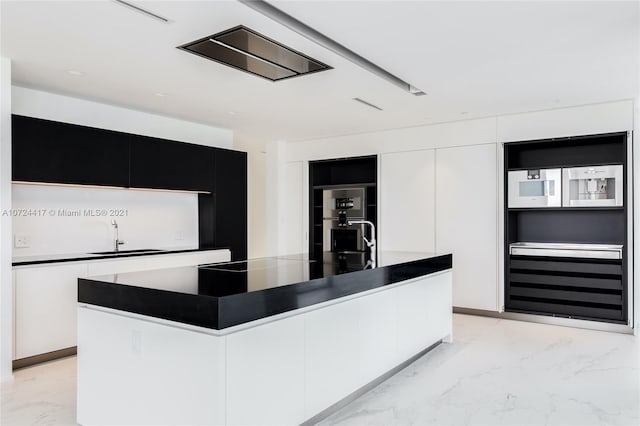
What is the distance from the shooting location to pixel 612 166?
4.73 m

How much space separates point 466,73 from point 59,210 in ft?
12.9

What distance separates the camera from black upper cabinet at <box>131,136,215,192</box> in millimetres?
4797

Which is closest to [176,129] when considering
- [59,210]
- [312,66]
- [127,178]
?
[127,178]

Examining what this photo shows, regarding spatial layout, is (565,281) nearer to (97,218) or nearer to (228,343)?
(228,343)

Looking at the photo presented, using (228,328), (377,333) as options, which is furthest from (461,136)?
(228,328)

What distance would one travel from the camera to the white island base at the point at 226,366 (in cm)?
205

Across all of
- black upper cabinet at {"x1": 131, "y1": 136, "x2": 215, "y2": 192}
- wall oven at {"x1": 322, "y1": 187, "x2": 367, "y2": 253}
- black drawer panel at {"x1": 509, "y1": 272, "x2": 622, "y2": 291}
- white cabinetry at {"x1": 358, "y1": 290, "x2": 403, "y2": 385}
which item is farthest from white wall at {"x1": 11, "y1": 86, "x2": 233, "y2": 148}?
black drawer panel at {"x1": 509, "y1": 272, "x2": 622, "y2": 291}

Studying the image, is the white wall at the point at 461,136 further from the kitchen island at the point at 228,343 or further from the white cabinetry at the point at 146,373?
the white cabinetry at the point at 146,373

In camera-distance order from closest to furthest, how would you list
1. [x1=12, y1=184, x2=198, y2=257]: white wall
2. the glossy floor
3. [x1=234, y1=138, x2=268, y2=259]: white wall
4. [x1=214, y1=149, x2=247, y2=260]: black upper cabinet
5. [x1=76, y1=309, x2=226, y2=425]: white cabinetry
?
[x1=76, y1=309, x2=226, y2=425]: white cabinetry
the glossy floor
[x1=12, y1=184, x2=198, y2=257]: white wall
[x1=214, y1=149, x2=247, y2=260]: black upper cabinet
[x1=234, y1=138, x2=268, y2=259]: white wall

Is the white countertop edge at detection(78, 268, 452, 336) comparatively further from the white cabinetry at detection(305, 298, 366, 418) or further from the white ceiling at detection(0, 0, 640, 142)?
the white ceiling at detection(0, 0, 640, 142)

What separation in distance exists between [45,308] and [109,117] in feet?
6.77

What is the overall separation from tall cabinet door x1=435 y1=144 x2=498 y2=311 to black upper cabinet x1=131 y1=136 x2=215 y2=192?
113 inches

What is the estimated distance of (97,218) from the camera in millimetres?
4816

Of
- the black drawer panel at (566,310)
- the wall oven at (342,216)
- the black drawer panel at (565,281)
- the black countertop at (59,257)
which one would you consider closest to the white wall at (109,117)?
the black countertop at (59,257)
